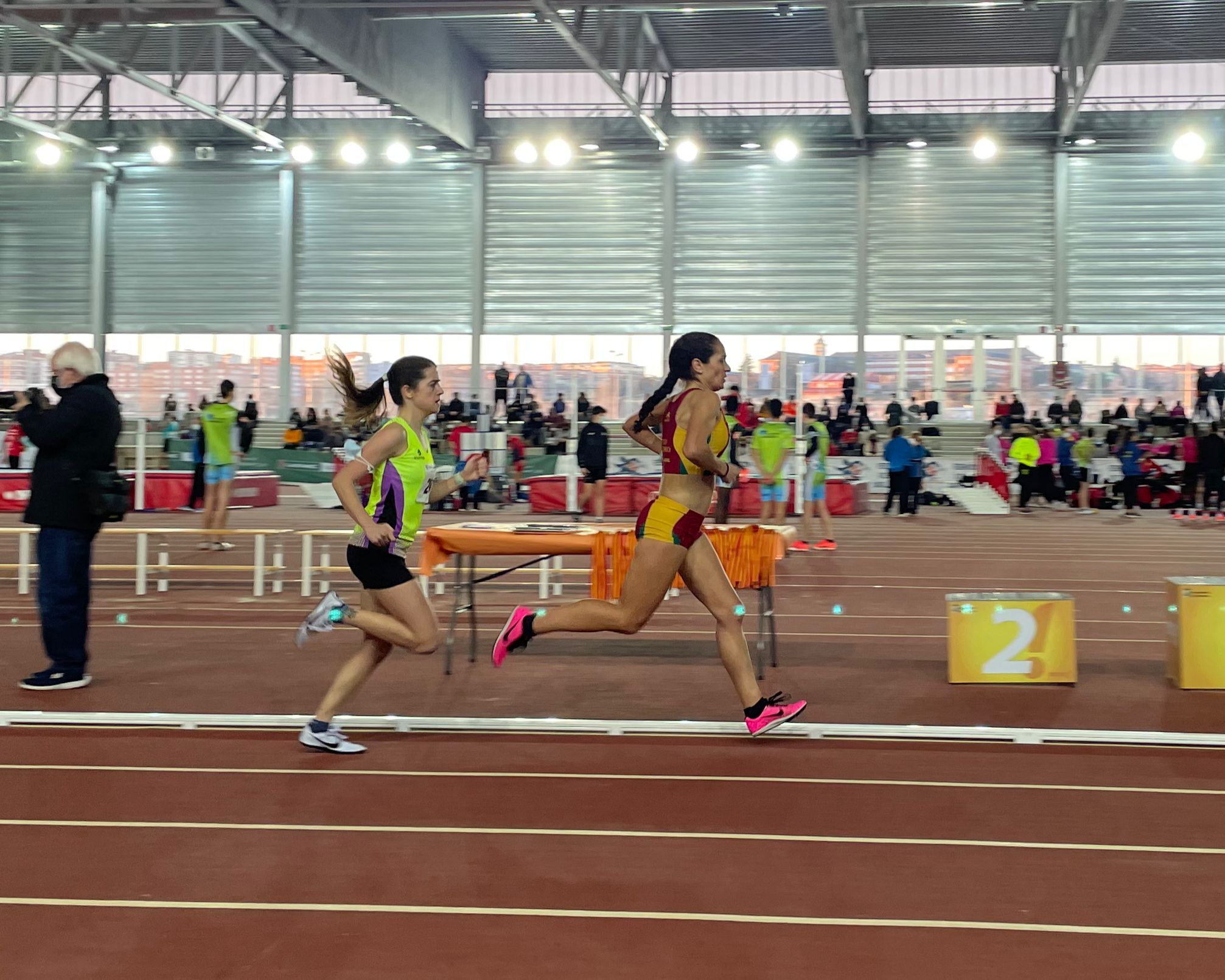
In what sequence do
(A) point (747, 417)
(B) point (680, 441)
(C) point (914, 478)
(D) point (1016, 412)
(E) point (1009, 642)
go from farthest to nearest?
(D) point (1016, 412) → (C) point (914, 478) → (A) point (747, 417) → (E) point (1009, 642) → (B) point (680, 441)

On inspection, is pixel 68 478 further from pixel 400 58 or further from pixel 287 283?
pixel 287 283

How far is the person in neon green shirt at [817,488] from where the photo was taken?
16.5 m

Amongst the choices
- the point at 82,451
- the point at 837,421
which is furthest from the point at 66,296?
the point at 82,451

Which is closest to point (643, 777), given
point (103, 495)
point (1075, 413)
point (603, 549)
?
point (603, 549)

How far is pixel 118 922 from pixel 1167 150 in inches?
1311

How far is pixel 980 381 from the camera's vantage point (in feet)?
108

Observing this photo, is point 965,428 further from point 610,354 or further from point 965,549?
point 965,549

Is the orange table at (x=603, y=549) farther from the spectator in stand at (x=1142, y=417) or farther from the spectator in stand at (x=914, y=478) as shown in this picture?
the spectator in stand at (x=1142, y=417)

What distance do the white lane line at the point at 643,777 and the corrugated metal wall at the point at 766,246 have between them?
2830 centimetres

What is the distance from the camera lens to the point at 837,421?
1172 inches

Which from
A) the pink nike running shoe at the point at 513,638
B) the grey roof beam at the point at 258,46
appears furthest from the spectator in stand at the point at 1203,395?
the pink nike running shoe at the point at 513,638

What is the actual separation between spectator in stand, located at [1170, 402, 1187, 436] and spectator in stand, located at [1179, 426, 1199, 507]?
10.1ft

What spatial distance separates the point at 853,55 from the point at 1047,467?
9153mm

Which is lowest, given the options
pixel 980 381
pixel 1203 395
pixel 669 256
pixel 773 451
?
pixel 773 451
